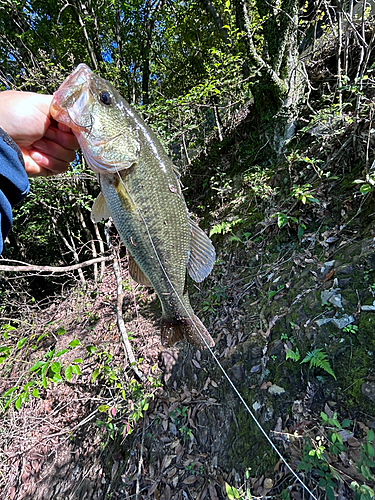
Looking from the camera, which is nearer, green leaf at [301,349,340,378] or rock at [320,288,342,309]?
green leaf at [301,349,340,378]

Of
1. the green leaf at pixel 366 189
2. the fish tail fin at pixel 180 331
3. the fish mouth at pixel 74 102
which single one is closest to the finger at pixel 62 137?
the fish mouth at pixel 74 102

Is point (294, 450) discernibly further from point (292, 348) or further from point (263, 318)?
point (263, 318)

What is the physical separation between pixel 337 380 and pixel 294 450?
65 cm

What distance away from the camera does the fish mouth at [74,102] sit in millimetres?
1464

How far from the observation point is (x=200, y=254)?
172 cm

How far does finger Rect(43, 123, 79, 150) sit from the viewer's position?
5.88 feet

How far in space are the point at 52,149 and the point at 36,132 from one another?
0.71ft

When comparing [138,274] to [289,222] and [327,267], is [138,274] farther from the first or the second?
[289,222]

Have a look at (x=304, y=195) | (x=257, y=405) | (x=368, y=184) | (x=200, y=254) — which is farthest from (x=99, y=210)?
(x=368, y=184)

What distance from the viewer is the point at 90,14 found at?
623cm

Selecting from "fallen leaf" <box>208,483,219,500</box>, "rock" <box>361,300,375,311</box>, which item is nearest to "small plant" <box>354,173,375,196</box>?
"rock" <box>361,300,375,311</box>

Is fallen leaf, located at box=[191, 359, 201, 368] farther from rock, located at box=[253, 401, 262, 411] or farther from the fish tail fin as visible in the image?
the fish tail fin

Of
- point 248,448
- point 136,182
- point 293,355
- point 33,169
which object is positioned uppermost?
point 33,169

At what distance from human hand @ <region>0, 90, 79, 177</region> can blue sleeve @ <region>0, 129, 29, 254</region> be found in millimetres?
370
